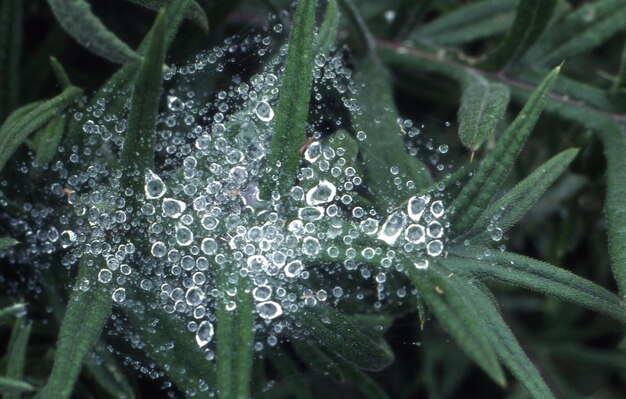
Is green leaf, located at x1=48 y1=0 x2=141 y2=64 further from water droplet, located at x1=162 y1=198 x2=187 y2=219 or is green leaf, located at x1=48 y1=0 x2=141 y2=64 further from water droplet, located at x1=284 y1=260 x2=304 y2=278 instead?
water droplet, located at x1=284 y1=260 x2=304 y2=278

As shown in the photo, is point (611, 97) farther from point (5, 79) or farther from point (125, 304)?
point (5, 79)

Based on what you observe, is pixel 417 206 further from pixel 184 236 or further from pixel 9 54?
pixel 9 54

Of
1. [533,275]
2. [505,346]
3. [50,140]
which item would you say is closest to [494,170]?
[533,275]

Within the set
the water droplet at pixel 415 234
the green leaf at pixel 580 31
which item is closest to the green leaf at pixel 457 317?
the water droplet at pixel 415 234

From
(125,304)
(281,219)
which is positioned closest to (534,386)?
(281,219)

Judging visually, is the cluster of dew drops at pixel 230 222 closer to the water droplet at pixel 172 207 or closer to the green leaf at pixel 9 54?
the water droplet at pixel 172 207

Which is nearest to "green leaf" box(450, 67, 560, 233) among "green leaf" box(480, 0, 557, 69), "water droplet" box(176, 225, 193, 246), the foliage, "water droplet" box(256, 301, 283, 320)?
the foliage
